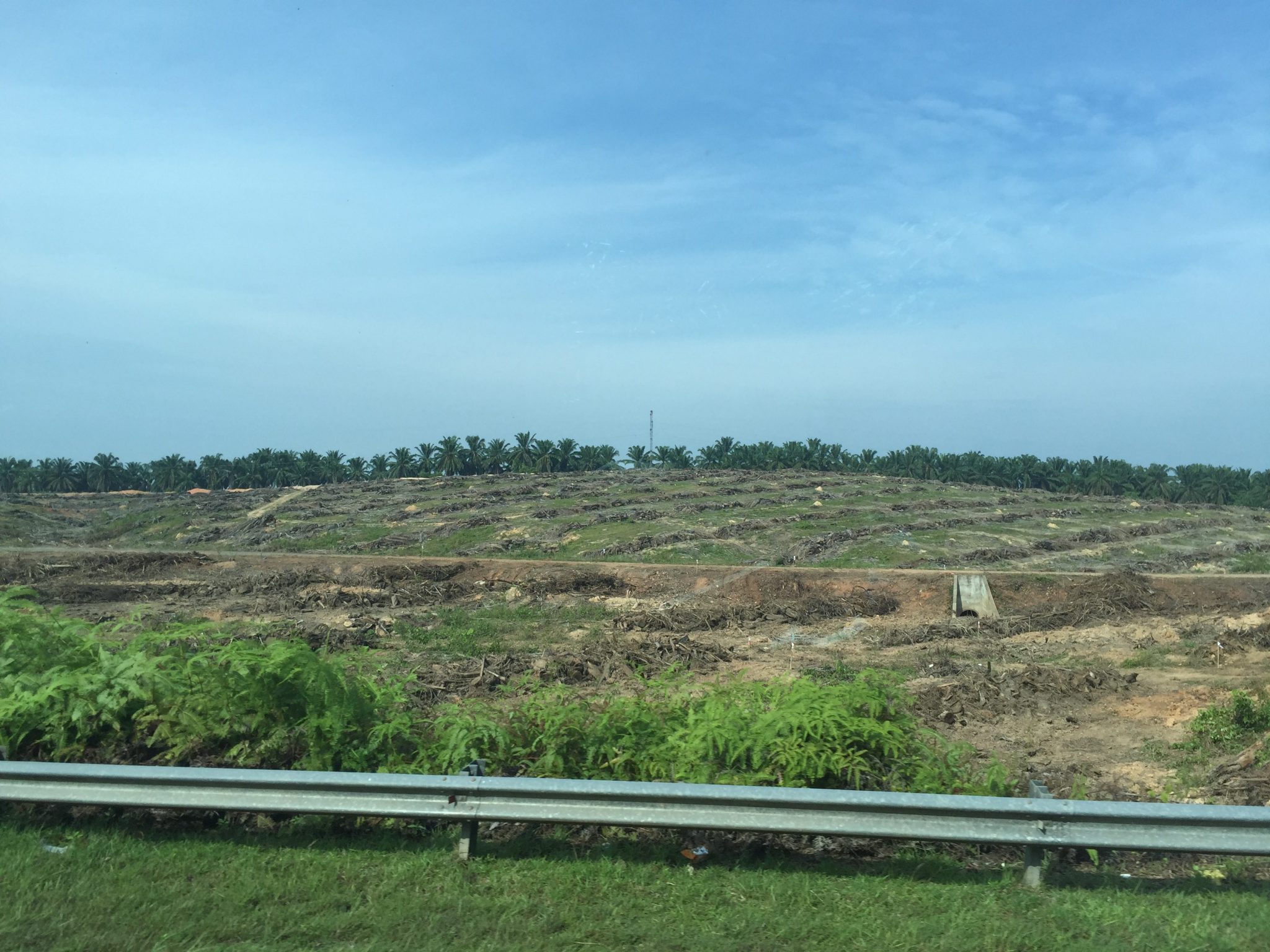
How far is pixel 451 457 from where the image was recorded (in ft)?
238

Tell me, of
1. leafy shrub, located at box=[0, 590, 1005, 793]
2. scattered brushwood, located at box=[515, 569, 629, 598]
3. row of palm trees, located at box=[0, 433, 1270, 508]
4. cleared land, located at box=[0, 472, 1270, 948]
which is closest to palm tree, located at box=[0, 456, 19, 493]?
row of palm trees, located at box=[0, 433, 1270, 508]

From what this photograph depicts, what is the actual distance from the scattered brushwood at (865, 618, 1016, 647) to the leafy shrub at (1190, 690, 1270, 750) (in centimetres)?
849

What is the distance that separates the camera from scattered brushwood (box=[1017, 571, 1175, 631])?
2011 cm

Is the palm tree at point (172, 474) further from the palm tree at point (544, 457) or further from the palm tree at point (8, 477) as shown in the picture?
the palm tree at point (544, 457)

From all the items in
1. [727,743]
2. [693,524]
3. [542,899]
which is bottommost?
[542,899]

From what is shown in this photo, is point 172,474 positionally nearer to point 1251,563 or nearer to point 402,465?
point 402,465

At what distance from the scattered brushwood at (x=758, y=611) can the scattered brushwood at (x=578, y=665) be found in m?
1.88

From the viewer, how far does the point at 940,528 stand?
3700 cm

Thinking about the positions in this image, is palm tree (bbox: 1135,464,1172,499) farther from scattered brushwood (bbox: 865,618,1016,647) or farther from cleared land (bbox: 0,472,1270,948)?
scattered brushwood (bbox: 865,618,1016,647)

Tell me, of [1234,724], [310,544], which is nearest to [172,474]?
[310,544]

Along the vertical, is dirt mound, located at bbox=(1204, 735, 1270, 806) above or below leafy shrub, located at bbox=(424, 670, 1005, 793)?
below

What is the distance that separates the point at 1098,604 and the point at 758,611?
7.11 metres

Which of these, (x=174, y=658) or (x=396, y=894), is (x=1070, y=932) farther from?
(x=174, y=658)

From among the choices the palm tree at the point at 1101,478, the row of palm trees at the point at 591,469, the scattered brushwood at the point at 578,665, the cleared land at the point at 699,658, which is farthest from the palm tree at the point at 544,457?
the scattered brushwood at the point at 578,665
